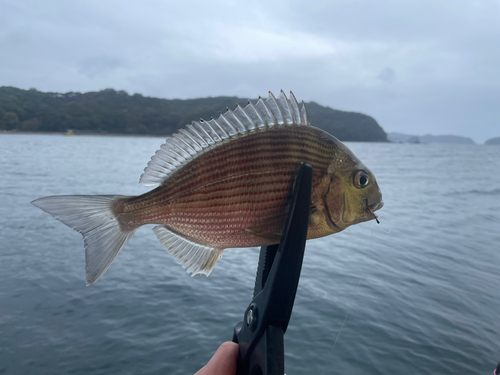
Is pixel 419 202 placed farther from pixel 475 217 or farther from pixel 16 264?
pixel 16 264

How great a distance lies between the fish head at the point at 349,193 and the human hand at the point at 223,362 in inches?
30.9

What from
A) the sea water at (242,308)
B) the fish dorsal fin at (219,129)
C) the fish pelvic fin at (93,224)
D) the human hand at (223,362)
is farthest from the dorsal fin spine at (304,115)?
the sea water at (242,308)

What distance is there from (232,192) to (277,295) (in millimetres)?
458

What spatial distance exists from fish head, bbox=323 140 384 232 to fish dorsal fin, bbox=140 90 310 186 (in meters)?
0.21

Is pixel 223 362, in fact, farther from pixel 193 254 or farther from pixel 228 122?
pixel 228 122

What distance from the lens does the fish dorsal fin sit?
4.07 feet

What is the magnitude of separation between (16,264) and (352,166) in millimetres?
13263

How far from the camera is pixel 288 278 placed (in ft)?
4.27

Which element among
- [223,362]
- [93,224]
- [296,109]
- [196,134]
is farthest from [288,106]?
[223,362]

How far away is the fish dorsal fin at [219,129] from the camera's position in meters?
1.24

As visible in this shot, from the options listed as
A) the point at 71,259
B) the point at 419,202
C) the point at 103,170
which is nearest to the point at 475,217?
the point at 419,202

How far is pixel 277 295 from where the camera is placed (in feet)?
4.37

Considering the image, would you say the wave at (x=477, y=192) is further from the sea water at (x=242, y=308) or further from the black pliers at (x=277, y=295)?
the black pliers at (x=277, y=295)

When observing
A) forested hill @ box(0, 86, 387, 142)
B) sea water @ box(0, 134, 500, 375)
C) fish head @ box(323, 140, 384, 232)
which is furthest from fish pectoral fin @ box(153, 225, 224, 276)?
sea water @ box(0, 134, 500, 375)
